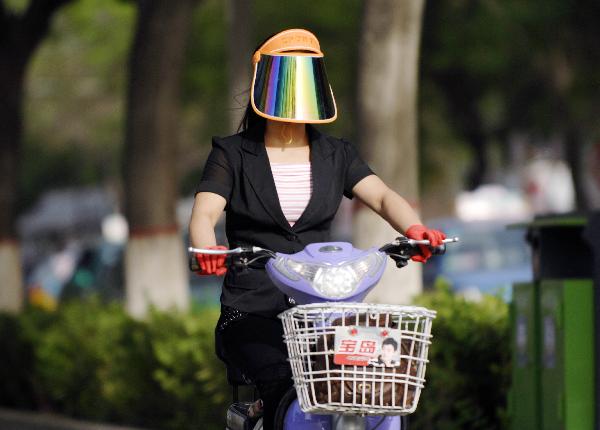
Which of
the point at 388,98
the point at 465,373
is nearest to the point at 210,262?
A: the point at 465,373

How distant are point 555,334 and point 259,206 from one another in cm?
219

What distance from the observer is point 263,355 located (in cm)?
496

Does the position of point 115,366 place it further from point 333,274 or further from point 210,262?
point 333,274

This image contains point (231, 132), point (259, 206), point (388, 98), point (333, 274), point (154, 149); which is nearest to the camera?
point (333, 274)

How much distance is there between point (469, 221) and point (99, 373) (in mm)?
8849

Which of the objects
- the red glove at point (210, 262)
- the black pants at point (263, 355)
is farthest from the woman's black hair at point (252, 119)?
the red glove at point (210, 262)

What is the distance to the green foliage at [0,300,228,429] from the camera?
9812 millimetres

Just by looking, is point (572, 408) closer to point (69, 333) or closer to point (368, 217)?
point (368, 217)

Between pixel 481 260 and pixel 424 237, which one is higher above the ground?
pixel 481 260

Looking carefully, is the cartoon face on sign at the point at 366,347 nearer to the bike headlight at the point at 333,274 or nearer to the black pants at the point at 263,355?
the bike headlight at the point at 333,274

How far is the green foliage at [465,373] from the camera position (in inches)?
317

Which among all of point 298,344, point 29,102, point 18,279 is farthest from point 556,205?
point 298,344

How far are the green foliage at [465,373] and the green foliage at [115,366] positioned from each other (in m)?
1.86

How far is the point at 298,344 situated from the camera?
428 centimetres
